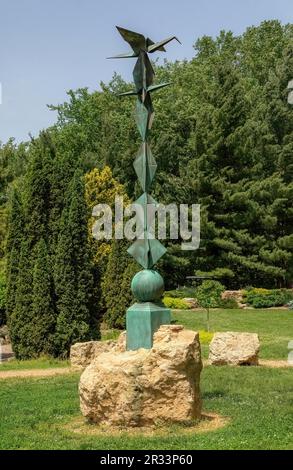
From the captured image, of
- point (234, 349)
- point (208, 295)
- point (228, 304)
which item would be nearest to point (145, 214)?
point (234, 349)

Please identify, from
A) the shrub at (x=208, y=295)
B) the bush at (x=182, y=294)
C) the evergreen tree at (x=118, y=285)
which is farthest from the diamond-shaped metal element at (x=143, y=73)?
the bush at (x=182, y=294)

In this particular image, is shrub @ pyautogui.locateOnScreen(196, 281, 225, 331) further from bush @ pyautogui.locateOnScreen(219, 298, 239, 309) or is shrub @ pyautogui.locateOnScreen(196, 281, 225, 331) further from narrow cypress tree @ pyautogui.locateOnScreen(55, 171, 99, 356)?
bush @ pyautogui.locateOnScreen(219, 298, 239, 309)

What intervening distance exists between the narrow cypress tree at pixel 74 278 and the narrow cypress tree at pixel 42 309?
0.21 m

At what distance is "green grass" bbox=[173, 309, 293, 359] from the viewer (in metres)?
16.3

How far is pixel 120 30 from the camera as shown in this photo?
7605mm

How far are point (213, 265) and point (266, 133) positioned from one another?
8.22 m

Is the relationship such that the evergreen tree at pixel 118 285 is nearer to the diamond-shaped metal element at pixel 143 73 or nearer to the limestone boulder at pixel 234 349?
the limestone boulder at pixel 234 349

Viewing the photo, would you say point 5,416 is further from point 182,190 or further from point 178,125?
point 178,125

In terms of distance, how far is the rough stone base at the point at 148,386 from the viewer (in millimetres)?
6805

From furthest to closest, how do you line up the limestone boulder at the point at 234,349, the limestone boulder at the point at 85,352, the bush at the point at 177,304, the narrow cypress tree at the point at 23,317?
the bush at the point at 177,304, the narrow cypress tree at the point at 23,317, the limestone boulder at the point at 85,352, the limestone boulder at the point at 234,349

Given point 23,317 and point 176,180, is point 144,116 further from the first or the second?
point 176,180

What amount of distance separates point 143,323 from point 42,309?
9.38 m

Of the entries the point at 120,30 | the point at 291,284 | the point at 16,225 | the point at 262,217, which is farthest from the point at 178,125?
the point at 120,30

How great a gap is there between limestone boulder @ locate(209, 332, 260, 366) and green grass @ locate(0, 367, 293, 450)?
104cm
